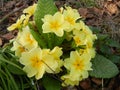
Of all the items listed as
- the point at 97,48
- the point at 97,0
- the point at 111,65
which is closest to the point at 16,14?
the point at 97,0

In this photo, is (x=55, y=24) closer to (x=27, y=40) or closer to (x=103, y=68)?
(x=27, y=40)

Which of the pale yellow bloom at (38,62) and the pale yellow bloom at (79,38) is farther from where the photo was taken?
the pale yellow bloom at (79,38)

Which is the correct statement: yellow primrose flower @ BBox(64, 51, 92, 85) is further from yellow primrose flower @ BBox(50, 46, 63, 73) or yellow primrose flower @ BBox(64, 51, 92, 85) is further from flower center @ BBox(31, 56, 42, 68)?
flower center @ BBox(31, 56, 42, 68)

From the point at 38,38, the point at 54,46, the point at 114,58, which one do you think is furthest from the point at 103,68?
the point at 38,38

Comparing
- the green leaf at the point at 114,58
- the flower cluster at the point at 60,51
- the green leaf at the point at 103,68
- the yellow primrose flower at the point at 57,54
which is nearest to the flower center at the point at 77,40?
the flower cluster at the point at 60,51

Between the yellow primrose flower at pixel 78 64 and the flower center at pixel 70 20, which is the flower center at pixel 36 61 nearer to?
the yellow primrose flower at pixel 78 64

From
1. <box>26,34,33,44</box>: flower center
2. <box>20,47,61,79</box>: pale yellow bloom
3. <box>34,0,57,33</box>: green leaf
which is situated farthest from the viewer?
<box>34,0,57,33</box>: green leaf

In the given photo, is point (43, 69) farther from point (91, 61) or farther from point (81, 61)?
point (91, 61)

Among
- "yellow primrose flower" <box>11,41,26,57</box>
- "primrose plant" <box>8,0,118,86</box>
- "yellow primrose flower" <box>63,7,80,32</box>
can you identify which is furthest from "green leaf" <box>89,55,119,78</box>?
"yellow primrose flower" <box>11,41,26,57</box>
